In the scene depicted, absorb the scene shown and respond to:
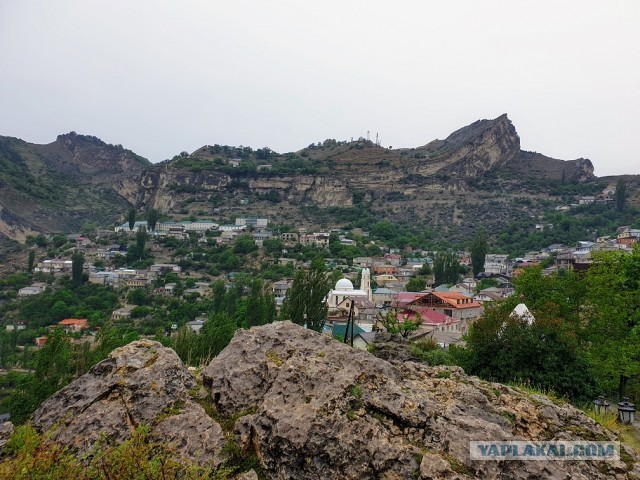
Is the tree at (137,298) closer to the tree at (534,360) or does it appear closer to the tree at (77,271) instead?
the tree at (77,271)

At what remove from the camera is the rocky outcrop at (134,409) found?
5141 mm

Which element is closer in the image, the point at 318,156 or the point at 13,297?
the point at 13,297

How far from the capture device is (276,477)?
4.94m

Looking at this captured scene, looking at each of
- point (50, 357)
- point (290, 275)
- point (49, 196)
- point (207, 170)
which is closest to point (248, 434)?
point (50, 357)

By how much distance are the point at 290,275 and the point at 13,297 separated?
33.9 metres

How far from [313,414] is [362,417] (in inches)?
21.9

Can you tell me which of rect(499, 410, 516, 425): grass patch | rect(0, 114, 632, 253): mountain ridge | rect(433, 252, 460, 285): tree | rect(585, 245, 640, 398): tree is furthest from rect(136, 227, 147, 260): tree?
rect(499, 410, 516, 425): grass patch

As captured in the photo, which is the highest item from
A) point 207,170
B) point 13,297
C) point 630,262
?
point 207,170

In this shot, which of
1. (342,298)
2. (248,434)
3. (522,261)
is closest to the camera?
(248,434)

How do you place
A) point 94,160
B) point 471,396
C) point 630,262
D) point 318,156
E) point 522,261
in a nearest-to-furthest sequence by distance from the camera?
point 471,396, point 630,262, point 522,261, point 318,156, point 94,160

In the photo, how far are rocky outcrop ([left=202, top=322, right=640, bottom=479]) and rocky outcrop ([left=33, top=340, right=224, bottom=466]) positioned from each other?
41cm

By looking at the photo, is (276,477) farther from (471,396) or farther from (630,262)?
(630,262)

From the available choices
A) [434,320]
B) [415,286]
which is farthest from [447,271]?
[434,320]

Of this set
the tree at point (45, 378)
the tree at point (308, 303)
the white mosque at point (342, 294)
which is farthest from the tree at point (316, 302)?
the white mosque at point (342, 294)
